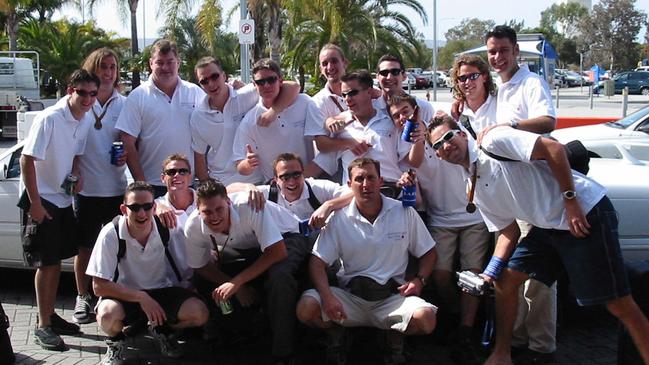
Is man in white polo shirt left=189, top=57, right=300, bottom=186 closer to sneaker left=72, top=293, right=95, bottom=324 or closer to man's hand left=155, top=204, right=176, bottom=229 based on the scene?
man's hand left=155, top=204, right=176, bottom=229

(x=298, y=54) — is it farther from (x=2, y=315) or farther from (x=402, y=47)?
(x=2, y=315)

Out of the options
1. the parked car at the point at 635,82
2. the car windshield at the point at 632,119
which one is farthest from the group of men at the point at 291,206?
the parked car at the point at 635,82

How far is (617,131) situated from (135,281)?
5.87m

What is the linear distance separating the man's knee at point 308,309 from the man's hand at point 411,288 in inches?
21.8

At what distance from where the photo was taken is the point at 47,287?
5.11m

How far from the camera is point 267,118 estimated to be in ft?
17.5

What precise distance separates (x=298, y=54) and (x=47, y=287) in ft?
54.5

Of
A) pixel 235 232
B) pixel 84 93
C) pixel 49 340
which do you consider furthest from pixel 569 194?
pixel 49 340

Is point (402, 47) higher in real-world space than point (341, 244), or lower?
higher

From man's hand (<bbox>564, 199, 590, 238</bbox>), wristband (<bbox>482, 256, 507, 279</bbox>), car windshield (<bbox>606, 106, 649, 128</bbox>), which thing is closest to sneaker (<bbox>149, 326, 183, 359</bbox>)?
wristband (<bbox>482, 256, 507, 279</bbox>)

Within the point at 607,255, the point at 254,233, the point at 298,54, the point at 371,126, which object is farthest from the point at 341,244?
the point at 298,54

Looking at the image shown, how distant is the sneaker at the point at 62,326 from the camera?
520 cm

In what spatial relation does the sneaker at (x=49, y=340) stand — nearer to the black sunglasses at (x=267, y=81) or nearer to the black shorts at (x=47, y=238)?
the black shorts at (x=47, y=238)

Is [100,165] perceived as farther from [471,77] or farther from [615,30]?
[615,30]
